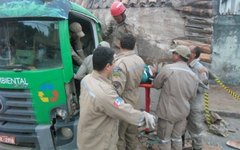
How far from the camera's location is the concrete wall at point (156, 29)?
26.6ft

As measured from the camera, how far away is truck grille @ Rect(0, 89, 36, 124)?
147 inches

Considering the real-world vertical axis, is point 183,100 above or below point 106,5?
below

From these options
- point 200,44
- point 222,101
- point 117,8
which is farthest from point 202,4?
point 117,8

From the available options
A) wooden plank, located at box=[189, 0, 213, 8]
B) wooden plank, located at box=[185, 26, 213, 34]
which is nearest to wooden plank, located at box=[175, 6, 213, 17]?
wooden plank, located at box=[189, 0, 213, 8]

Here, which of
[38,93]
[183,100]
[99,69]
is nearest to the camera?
[99,69]

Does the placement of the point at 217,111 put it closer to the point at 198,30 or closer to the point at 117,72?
the point at 198,30

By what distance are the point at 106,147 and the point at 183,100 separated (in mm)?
1696

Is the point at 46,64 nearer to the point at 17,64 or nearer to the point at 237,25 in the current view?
the point at 17,64

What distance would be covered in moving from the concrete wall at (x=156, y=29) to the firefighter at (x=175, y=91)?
3987 millimetres

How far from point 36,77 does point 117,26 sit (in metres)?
2.35

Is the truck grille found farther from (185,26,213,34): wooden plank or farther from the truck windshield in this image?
(185,26,213,34): wooden plank

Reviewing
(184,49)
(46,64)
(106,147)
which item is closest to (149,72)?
(184,49)

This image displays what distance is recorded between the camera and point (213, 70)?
30.8 ft

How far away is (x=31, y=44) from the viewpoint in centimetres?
388
